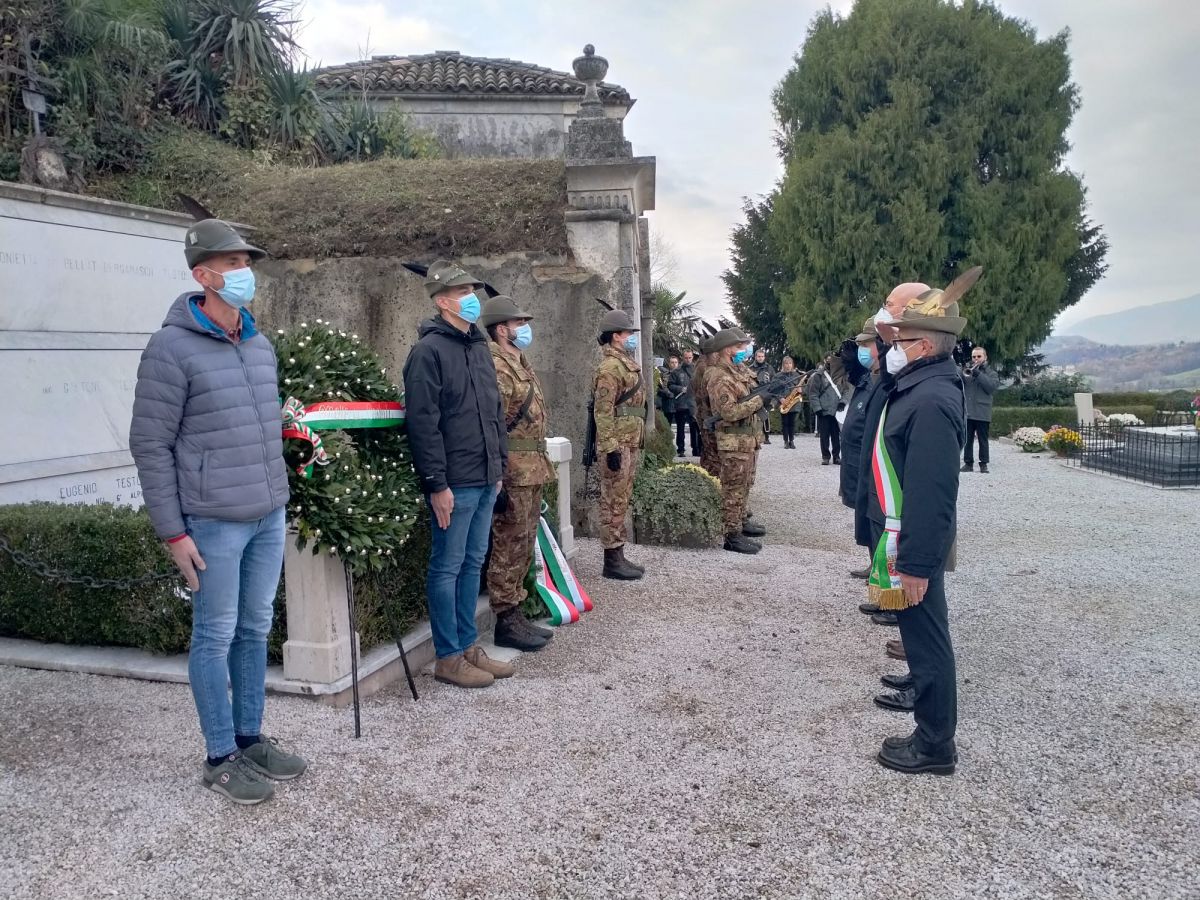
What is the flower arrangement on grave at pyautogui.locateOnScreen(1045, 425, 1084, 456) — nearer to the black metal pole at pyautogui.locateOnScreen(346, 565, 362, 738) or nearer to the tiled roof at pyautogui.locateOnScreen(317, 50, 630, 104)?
the tiled roof at pyautogui.locateOnScreen(317, 50, 630, 104)

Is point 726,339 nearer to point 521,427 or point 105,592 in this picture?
point 521,427

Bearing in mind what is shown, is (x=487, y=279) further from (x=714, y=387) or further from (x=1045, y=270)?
(x=1045, y=270)

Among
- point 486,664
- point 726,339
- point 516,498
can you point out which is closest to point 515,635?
point 486,664

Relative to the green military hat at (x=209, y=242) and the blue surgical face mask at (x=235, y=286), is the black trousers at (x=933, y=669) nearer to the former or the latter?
the blue surgical face mask at (x=235, y=286)

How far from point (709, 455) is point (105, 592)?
5.92m

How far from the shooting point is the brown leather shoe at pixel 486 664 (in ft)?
15.8

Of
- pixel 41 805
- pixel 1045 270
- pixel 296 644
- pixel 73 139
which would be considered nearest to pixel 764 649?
pixel 296 644

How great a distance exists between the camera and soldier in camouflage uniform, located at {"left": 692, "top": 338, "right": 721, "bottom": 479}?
8.45 meters

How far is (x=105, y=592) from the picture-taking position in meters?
4.69

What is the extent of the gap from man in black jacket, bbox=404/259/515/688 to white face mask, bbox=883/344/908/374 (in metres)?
2.05

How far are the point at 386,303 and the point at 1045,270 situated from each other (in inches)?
826

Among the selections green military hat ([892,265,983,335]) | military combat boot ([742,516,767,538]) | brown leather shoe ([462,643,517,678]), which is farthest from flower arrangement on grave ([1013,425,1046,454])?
brown leather shoe ([462,643,517,678])

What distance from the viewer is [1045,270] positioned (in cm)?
2347

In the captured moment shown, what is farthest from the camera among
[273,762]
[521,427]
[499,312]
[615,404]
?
[615,404]
